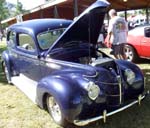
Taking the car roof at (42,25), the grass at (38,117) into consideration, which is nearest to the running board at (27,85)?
the grass at (38,117)

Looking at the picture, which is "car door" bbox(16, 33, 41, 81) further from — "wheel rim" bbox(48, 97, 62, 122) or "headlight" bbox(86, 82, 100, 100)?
"headlight" bbox(86, 82, 100, 100)

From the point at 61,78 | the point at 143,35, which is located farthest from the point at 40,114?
the point at 143,35

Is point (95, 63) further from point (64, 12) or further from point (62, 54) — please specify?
point (64, 12)

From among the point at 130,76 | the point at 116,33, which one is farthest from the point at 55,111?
the point at 116,33

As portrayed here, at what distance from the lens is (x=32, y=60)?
6.39m

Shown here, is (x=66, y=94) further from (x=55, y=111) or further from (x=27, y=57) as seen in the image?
(x=27, y=57)

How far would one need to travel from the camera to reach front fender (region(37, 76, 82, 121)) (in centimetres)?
453

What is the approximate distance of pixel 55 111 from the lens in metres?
5.21

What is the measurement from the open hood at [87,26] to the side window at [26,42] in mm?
742

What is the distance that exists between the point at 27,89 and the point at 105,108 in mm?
2229

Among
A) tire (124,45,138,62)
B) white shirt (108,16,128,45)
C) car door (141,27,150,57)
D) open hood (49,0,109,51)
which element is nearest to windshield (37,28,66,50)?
open hood (49,0,109,51)

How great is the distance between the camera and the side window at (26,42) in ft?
21.1

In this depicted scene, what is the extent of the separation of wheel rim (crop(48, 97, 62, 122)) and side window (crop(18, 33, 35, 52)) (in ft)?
4.96

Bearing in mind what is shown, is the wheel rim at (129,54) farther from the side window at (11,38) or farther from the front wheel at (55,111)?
the front wheel at (55,111)
